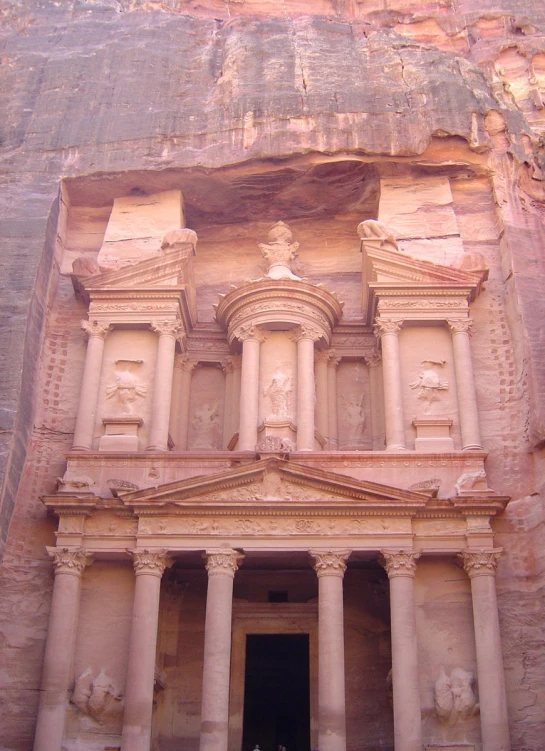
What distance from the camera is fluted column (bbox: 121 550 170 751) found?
1321 cm

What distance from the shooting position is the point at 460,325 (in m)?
17.1

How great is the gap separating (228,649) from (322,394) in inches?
236

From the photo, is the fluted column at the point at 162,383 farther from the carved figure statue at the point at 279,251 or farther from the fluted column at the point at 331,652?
the fluted column at the point at 331,652

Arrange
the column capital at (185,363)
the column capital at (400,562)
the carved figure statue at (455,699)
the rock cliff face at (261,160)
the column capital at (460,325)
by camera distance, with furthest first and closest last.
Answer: the column capital at (185,363)
the column capital at (460,325)
the rock cliff face at (261,160)
the column capital at (400,562)
the carved figure statue at (455,699)

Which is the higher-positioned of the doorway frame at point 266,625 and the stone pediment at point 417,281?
the stone pediment at point 417,281

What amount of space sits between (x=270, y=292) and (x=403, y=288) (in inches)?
105

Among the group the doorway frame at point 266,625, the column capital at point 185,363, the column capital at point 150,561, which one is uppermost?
the column capital at point 185,363

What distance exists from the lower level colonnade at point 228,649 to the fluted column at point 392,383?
7.91ft

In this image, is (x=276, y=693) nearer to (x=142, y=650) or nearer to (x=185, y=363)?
(x=142, y=650)

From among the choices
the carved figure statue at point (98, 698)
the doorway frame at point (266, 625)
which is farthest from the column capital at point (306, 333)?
the carved figure statue at point (98, 698)

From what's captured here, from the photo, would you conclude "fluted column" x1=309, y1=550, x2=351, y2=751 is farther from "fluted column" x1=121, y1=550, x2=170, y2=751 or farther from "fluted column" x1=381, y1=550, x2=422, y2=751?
"fluted column" x1=121, y1=550, x2=170, y2=751

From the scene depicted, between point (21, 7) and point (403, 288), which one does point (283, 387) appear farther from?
point (21, 7)

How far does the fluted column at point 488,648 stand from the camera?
13.1 m

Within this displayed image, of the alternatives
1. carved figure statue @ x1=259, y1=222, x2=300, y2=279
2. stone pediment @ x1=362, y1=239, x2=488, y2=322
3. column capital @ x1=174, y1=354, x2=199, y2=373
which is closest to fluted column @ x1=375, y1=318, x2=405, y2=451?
stone pediment @ x1=362, y1=239, x2=488, y2=322
